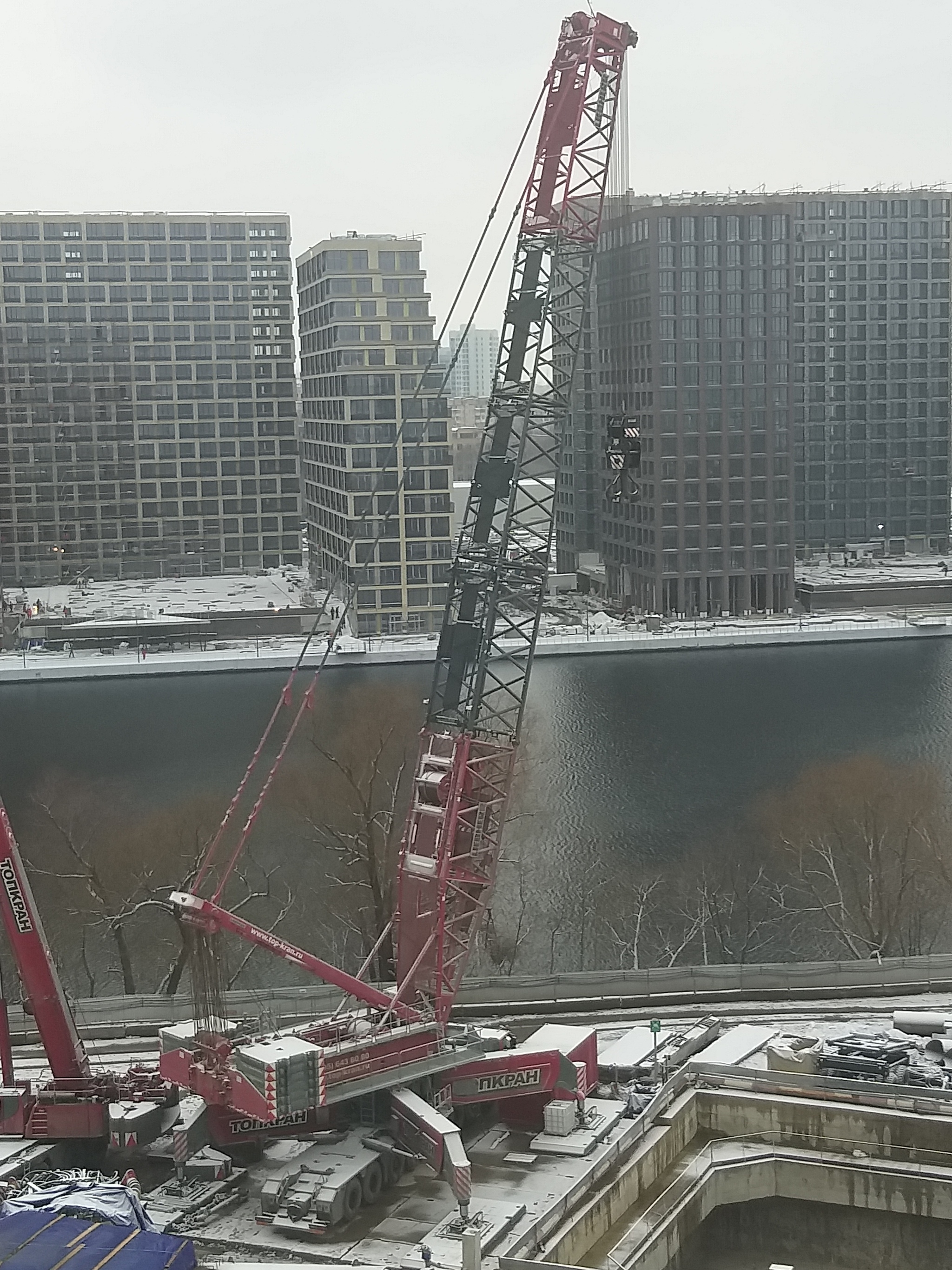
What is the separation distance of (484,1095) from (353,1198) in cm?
133

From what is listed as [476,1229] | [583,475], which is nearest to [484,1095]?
[476,1229]

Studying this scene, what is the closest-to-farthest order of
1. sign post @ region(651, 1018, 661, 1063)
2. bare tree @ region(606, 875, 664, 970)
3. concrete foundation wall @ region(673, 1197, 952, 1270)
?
1. concrete foundation wall @ region(673, 1197, 952, 1270)
2. sign post @ region(651, 1018, 661, 1063)
3. bare tree @ region(606, 875, 664, 970)

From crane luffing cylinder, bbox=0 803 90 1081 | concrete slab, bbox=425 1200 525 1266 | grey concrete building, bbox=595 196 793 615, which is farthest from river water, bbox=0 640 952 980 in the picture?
concrete slab, bbox=425 1200 525 1266

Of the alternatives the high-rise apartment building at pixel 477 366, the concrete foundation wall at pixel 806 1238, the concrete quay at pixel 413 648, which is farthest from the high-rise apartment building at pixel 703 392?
the high-rise apartment building at pixel 477 366

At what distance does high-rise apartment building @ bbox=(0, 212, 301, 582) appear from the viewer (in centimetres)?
5844

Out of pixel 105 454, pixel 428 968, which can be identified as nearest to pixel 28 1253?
pixel 428 968

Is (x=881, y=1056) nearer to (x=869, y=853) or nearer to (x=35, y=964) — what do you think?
(x=35, y=964)

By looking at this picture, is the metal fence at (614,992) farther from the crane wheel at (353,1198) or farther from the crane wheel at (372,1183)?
the crane wheel at (353,1198)

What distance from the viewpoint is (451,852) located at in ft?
37.1

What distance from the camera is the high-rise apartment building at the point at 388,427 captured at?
147 ft

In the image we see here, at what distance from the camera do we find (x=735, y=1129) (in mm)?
11305

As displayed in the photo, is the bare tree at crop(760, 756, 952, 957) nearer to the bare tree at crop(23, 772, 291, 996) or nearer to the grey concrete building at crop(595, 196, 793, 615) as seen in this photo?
the bare tree at crop(23, 772, 291, 996)

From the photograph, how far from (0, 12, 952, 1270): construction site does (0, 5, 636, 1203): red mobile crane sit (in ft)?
0.07

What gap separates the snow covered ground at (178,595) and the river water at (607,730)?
8.49 metres
